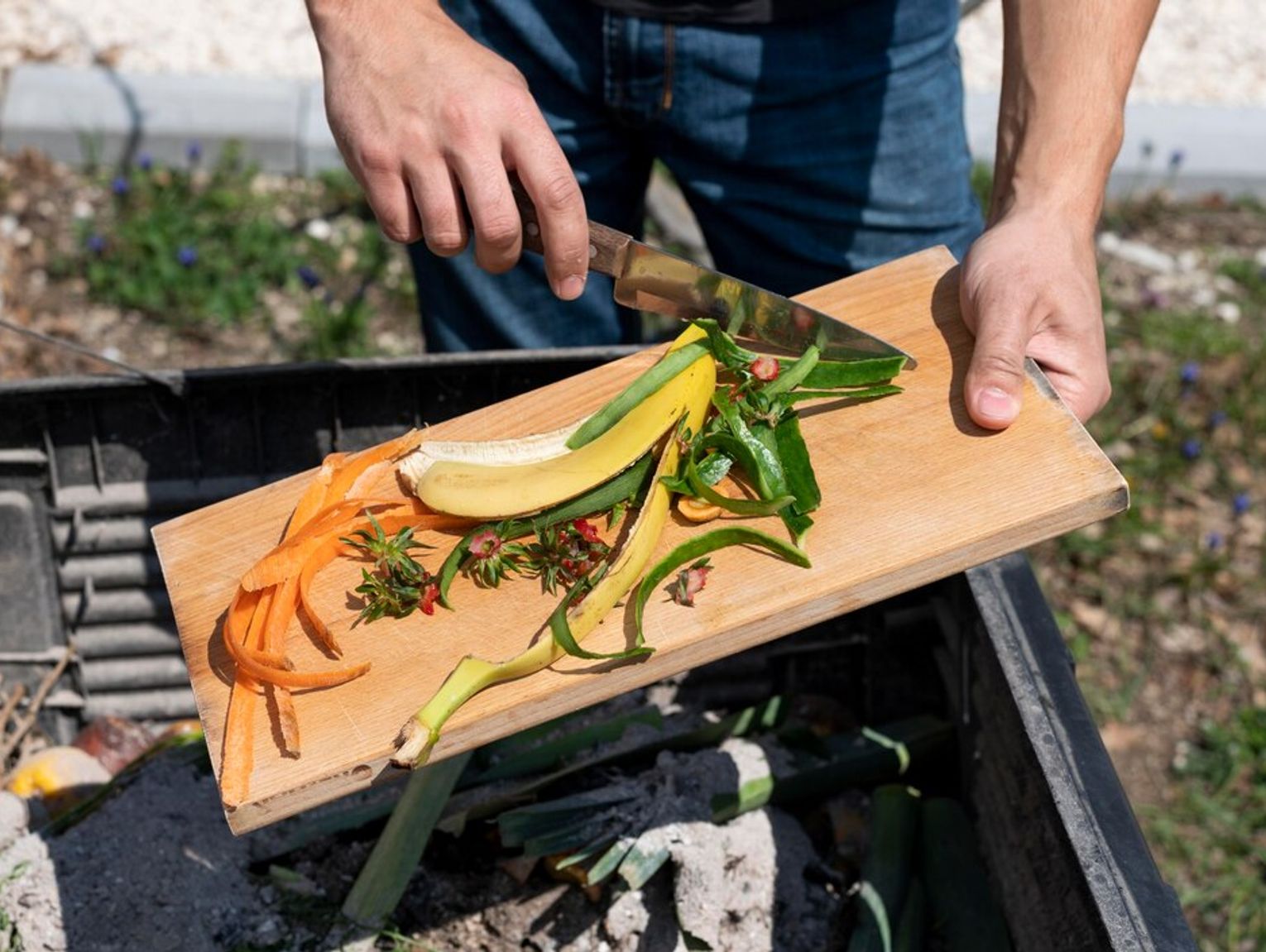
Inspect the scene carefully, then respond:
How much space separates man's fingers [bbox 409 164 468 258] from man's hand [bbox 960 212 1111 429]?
3.01ft

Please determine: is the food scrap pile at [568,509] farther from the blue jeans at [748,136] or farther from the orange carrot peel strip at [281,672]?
the blue jeans at [748,136]

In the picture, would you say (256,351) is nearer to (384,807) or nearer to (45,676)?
(45,676)

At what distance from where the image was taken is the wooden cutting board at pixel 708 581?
2.03 metres

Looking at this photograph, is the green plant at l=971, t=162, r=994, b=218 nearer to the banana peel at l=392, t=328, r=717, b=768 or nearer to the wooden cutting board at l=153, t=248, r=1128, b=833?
the wooden cutting board at l=153, t=248, r=1128, b=833

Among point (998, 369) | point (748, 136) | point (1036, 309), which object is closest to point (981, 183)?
point (748, 136)

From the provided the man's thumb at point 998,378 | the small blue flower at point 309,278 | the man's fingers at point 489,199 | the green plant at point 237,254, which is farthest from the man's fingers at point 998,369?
the small blue flower at point 309,278

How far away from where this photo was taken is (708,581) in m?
2.18

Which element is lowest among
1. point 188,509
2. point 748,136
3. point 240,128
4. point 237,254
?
point 237,254

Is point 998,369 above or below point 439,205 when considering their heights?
below

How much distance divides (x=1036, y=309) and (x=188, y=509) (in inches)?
70.2

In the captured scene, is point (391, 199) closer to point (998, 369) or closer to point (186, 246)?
point (998, 369)

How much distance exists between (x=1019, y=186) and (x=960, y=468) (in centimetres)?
62

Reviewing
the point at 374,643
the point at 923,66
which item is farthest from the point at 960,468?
the point at 923,66

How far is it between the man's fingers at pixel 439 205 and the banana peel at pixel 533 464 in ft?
1.17
